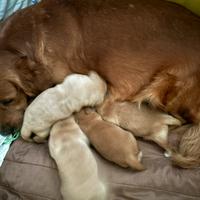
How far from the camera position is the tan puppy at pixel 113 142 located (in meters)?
1.64

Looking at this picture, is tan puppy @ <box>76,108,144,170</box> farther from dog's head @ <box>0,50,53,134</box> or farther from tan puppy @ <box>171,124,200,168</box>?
dog's head @ <box>0,50,53,134</box>

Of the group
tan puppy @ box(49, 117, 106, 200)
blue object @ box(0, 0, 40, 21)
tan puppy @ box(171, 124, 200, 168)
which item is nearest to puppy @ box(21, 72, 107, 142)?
tan puppy @ box(49, 117, 106, 200)

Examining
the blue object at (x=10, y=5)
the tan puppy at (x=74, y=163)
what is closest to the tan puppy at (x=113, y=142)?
the tan puppy at (x=74, y=163)

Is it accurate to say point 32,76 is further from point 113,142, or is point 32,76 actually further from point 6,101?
point 113,142

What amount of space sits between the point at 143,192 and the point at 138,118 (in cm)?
34

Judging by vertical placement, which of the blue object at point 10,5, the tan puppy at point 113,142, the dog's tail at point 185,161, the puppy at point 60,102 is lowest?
the dog's tail at point 185,161

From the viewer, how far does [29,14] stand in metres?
1.93

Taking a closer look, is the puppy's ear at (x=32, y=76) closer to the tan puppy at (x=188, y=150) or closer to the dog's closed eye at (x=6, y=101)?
the dog's closed eye at (x=6, y=101)

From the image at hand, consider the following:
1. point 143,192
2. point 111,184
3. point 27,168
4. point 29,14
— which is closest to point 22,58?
point 29,14

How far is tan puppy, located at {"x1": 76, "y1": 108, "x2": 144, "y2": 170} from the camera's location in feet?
5.38

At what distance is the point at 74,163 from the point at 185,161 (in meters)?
0.49

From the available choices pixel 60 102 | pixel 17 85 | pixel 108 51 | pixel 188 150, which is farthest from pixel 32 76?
pixel 188 150

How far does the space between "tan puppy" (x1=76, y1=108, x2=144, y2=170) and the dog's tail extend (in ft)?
0.51

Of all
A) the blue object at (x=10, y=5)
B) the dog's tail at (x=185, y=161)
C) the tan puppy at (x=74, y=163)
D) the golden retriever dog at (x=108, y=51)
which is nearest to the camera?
the tan puppy at (x=74, y=163)
